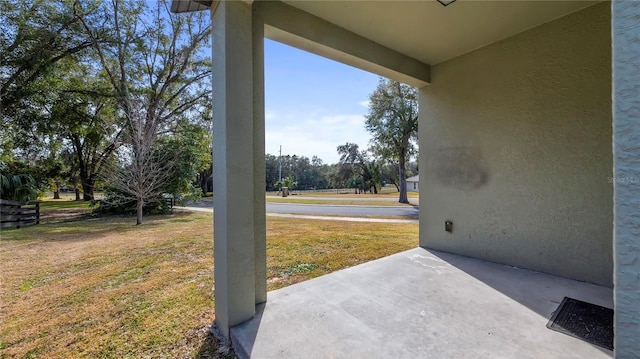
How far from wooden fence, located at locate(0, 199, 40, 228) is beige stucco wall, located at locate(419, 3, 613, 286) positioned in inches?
403

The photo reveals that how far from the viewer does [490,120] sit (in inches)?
→ 126

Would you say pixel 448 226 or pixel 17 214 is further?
pixel 17 214

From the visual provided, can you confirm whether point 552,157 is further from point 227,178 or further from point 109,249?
point 109,249

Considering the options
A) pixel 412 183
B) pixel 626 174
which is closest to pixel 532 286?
pixel 626 174

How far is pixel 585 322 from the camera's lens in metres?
1.85

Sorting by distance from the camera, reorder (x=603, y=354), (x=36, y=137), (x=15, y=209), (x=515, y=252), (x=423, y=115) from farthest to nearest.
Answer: (x=36, y=137), (x=15, y=209), (x=423, y=115), (x=515, y=252), (x=603, y=354)

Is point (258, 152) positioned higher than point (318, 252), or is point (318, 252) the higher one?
point (258, 152)

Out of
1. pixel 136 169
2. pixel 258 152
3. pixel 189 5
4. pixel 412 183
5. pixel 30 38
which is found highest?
pixel 30 38

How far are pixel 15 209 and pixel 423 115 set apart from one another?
34.2 feet

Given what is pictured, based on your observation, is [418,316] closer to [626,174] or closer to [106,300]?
[626,174]

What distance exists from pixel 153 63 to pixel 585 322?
1473cm

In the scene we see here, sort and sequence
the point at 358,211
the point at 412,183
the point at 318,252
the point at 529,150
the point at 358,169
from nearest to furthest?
the point at 529,150, the point at 318,252, the point at 358,211, the point at 358,169, the point at 412,183

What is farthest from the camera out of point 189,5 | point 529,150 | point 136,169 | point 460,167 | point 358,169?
point 358,169

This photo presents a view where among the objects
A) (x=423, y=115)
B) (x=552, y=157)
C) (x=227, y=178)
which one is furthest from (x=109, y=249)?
(x=552, y=157)
